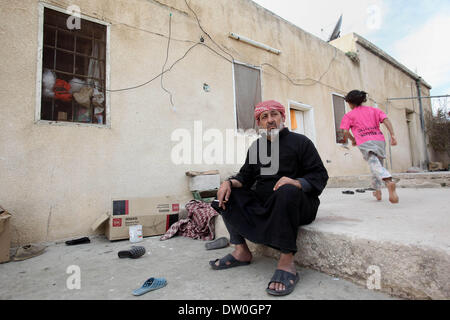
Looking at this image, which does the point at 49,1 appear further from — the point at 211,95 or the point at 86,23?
the point at 211,95

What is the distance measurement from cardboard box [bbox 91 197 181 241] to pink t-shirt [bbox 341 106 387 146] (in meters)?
2.69

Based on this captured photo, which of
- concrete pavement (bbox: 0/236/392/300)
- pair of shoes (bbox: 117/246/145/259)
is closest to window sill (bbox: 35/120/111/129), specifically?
concrete pavement (bbox: 0/236/392/300)

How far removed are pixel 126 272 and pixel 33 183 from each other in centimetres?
196

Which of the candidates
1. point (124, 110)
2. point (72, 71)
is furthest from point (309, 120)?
point (72, 71)

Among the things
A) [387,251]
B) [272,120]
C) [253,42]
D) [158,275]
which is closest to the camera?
[387,251]

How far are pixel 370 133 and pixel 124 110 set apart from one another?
3.53m

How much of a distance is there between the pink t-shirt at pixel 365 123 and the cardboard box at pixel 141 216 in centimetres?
269

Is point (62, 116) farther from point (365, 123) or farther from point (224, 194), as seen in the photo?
point (365, 123)

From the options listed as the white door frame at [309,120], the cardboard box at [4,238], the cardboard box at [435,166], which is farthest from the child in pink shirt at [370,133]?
the cardboard box at [435,166]

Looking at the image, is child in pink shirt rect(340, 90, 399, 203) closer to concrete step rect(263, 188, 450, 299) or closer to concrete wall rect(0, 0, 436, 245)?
concrete step rect(263, 188, 450, 299)

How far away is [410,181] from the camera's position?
4859mm

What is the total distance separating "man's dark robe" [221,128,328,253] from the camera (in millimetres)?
1577

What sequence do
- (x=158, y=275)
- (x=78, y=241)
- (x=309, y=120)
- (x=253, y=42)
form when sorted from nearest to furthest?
(x=158, y=275), (x=78, y=241), (x=253, y=42), (x=309, y=120)

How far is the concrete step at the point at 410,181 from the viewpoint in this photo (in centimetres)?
449
